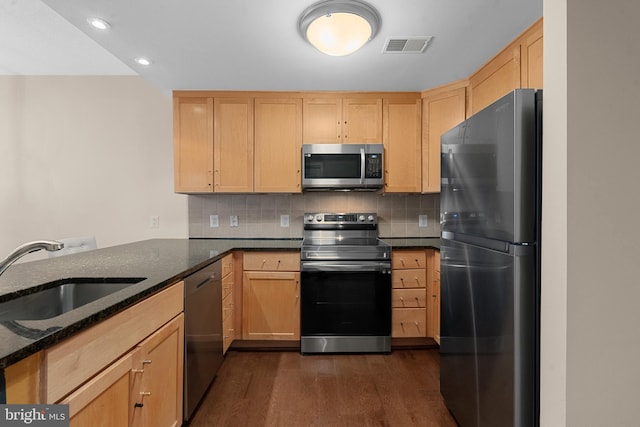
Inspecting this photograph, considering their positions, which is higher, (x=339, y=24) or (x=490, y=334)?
(x=339, y=24)

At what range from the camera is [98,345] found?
0.92m

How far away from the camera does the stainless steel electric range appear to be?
8.47 ft

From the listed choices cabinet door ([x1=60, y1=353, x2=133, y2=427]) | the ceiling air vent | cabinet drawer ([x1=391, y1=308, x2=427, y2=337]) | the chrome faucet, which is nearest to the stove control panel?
cabinet drawer ([x1=391, y1=308, x2=427, y2=337])

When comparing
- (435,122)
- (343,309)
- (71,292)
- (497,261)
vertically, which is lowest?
(343,309)

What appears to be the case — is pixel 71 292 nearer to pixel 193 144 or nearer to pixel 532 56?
pixel 193 144

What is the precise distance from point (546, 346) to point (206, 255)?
6.02ft

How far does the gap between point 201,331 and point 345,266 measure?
48.4 inches

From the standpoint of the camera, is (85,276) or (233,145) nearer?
(85,276)

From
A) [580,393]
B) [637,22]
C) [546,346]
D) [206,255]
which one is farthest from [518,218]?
Answer: [206,255]

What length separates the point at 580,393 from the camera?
0.96 m

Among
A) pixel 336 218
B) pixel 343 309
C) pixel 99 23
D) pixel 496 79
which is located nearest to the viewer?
A: pixel 99 23

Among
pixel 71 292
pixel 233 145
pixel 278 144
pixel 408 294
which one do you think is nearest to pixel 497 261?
pixel 408 294

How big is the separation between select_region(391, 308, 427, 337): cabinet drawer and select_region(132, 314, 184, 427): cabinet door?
1766 millimetres

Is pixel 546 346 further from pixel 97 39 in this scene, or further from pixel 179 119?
pixel 179 119
